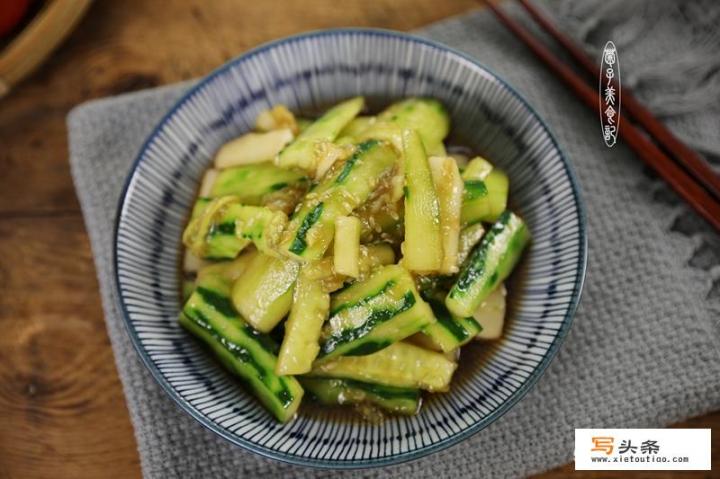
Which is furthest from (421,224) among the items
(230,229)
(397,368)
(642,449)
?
(642,449)

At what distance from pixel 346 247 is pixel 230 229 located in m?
0.31

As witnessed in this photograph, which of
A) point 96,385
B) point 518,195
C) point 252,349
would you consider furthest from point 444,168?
point 96,385

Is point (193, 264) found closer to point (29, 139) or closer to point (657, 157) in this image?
point (29, 139)

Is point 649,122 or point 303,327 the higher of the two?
point 649,122

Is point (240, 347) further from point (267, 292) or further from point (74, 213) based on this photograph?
point (74, 213)

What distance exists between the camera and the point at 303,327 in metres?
1.45

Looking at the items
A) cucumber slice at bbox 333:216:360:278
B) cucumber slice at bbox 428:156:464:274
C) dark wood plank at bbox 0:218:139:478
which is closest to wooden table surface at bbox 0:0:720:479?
dark wood plank at bbox 0:218:139:478

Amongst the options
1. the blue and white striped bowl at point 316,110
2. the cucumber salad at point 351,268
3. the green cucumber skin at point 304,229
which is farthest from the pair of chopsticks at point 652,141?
the green cucumber skin at point 304,229

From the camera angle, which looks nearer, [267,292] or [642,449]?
[267,292]

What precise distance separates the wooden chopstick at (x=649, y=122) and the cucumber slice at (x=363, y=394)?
960 mm

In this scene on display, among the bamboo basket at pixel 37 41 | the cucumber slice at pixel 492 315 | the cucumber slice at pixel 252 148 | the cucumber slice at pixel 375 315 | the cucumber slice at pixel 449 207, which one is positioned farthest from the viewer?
the bamboo basket at pixel 37 41

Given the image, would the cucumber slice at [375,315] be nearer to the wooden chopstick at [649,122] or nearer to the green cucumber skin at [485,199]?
the green cucumber skin at [485,199]

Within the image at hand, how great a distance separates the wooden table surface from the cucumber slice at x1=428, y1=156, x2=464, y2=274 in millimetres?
Answer: 637

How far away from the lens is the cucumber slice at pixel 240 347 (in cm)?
147
